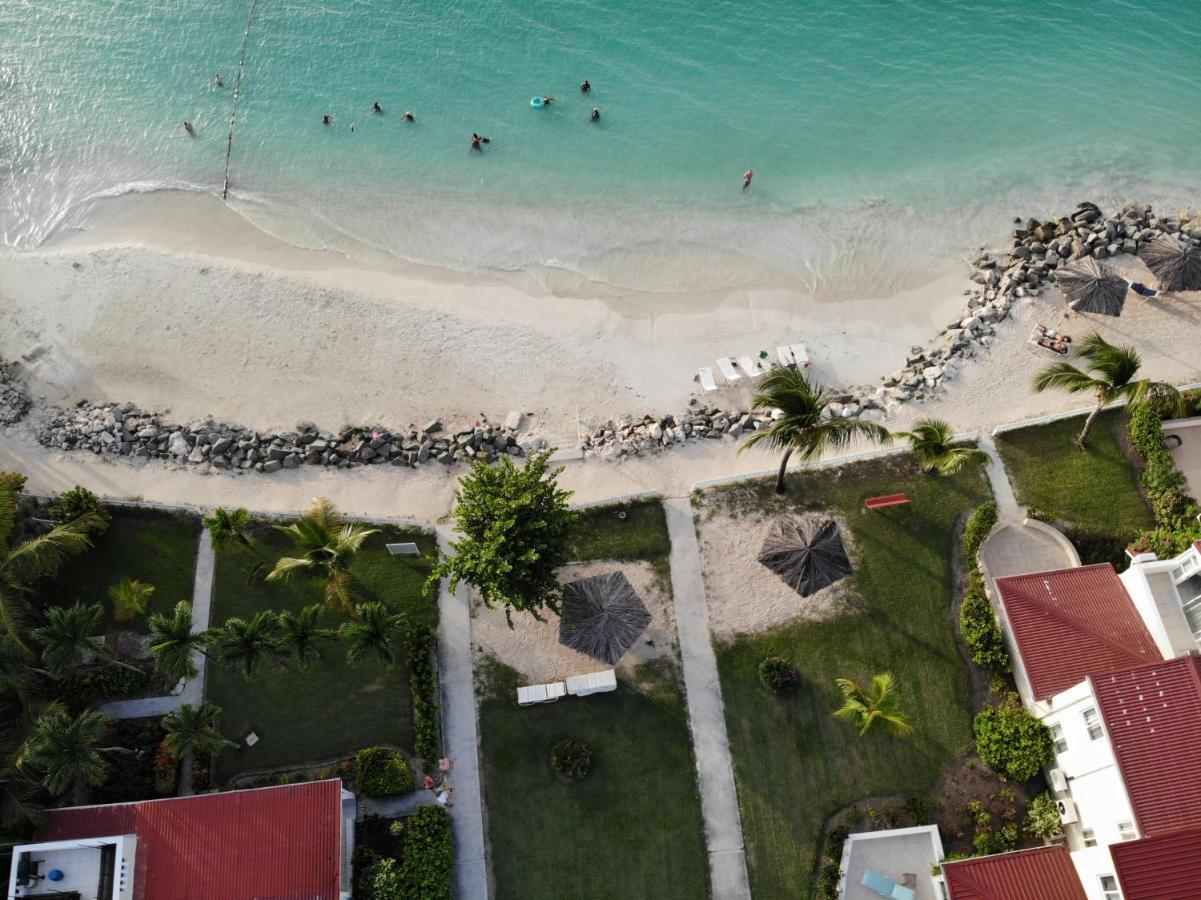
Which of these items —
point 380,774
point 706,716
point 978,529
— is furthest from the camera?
point 978,529

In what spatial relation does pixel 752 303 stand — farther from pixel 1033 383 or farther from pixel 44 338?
pixel 44 338

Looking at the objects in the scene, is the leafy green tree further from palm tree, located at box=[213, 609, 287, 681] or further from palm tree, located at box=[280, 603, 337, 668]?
palm tree, located at box=[213, 609, 287, 681]

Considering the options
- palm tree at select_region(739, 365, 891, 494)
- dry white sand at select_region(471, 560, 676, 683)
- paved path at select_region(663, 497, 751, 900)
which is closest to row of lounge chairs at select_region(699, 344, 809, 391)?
paved path at select_region(663, 497, 751, 900)

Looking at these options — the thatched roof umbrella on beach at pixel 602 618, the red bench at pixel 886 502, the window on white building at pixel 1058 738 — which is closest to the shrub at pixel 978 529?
the red bench at pixel 886 502

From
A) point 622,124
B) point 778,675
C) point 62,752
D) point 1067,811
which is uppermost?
point 622,124

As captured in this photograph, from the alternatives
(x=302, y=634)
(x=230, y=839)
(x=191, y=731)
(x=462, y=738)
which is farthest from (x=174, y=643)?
(x=462, y=738)

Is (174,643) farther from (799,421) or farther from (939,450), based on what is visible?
(939,450)

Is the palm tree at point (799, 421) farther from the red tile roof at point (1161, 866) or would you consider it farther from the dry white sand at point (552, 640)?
the red tile roof at point (1161, 866)

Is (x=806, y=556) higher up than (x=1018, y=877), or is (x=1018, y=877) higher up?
(x=806, y=556)
